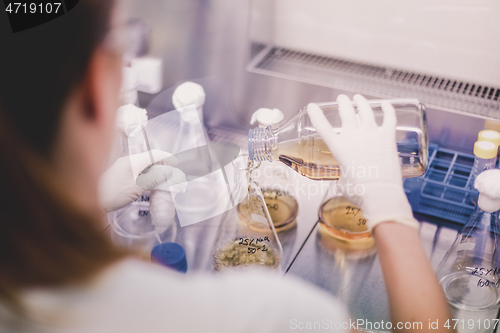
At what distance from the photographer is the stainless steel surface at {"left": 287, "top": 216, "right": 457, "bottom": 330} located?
3.25ft

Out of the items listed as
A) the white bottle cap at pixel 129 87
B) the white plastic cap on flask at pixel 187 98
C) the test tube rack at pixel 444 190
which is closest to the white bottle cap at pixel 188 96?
the white plastic cap on flask at pixel 187 98

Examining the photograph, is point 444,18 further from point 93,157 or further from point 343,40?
point 93,157

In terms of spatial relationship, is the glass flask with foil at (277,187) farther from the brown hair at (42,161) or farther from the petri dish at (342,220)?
the brown hair at (42,161)

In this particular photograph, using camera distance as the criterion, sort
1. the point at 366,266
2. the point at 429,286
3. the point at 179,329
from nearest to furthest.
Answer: the point at 179,329 < the point at 429,286 < the point at 366,266

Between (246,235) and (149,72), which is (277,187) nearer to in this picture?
→ (246,235)

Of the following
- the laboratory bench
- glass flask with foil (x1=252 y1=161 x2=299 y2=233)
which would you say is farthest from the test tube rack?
glass flask with foil (x1=252 y1=161 x2=299 y2=233)

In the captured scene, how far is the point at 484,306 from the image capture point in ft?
3.16

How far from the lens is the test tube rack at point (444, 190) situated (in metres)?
1.16

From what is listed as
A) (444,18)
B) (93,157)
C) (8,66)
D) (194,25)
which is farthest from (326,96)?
(8,66)

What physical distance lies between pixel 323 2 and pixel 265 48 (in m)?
0.26

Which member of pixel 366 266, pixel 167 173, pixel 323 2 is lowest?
pixel 366 266

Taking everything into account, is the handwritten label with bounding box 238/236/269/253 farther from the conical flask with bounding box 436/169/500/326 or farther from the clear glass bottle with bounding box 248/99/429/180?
the conical flask with bounding box 436/169/500/326

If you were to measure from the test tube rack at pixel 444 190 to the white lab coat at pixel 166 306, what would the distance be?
0.63 metres

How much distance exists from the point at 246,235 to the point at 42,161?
2.07 feet
